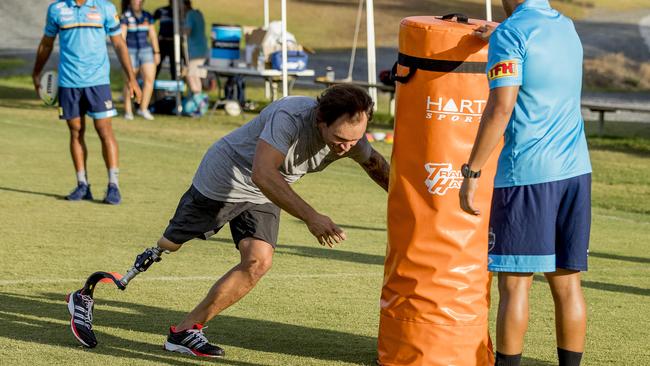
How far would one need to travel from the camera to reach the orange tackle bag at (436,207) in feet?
18.8

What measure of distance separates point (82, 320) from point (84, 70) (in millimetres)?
5505

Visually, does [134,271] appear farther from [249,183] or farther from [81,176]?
[81,176]

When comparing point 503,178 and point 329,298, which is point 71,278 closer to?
point 329,298

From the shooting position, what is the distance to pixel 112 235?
10.1 meters

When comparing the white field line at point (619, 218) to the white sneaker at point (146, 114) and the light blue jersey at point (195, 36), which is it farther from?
the light blue jersey at point (195, 36)

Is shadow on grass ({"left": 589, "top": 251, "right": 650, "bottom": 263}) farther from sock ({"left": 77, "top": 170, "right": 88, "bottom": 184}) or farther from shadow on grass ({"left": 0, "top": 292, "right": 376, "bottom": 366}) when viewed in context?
sock ({"left": 77, "top": 170, "right": 88, "bottom": 184})

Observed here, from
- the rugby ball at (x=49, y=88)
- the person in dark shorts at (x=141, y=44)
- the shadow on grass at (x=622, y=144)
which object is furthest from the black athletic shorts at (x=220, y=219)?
the person in dark shorts at (x=141, y=44)

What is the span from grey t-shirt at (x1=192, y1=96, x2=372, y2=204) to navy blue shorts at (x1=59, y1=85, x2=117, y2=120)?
17.6ft

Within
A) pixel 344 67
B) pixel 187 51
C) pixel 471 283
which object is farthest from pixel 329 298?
pixel 344 67

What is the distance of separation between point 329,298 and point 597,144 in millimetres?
11226

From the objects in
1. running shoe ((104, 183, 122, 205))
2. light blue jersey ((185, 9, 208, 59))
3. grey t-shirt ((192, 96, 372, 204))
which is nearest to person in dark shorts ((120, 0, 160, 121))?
light blue jersey ((185, 9, 208, 59))

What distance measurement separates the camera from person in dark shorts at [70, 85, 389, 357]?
586 cm

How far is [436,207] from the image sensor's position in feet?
19.1

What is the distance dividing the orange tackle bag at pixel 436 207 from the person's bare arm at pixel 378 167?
367mm
